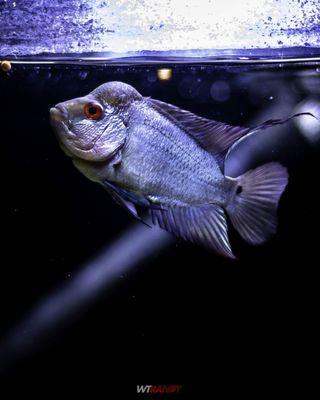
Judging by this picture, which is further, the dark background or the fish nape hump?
the dark background

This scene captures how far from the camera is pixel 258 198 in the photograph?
72.2 inches

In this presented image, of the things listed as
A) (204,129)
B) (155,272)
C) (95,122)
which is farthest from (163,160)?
(155,272)

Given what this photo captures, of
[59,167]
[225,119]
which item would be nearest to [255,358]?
[225,119]

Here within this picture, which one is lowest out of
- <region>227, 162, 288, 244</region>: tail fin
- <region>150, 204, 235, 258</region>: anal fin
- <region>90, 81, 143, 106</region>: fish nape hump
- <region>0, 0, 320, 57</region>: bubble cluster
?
<region>150, 204, 235, 258</region>: anal fin

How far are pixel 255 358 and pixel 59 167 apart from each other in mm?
2025

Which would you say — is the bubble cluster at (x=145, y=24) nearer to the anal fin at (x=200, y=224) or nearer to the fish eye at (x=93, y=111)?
the fish eye at (x=93, y=111)

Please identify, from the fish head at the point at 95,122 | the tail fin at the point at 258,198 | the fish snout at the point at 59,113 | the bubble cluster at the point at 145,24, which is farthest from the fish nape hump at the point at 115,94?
the bubble cluster at the point at 145,24

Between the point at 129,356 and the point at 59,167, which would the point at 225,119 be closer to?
the point at 59,167

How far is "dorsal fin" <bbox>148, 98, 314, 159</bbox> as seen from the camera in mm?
1651

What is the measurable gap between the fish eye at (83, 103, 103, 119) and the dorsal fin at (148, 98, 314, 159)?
0.23 meters

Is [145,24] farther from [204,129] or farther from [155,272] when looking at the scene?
[155,272]

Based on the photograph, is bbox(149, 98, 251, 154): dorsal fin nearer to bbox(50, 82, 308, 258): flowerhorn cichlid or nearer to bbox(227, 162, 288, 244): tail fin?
bbox(50, 82, 308, 258): flowerhorn cichlid

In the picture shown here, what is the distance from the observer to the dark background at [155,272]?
8.49 ft

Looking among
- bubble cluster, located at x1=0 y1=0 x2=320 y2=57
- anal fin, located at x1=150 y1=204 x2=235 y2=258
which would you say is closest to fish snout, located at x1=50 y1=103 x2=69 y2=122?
anal fin, located at x1=150 y1=204 x2=235 y2=258
